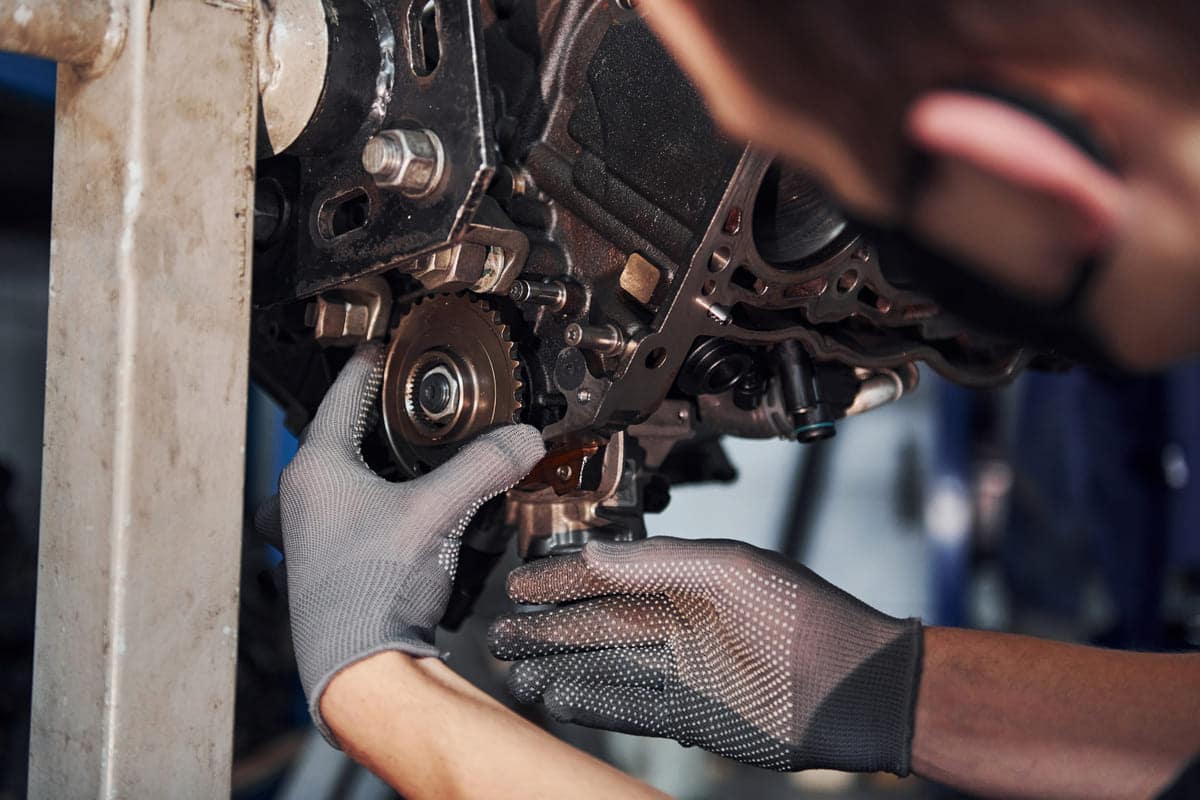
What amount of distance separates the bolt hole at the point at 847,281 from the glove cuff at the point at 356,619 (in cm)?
54

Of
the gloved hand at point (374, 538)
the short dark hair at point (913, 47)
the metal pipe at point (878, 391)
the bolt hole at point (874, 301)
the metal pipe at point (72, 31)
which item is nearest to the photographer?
the short dark hair at point (913, 47)

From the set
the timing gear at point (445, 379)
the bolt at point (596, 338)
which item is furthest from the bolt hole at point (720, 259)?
the timing gear at point (445, 379)

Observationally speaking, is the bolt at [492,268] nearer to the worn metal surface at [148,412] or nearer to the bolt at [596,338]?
the bolt at [596,338]

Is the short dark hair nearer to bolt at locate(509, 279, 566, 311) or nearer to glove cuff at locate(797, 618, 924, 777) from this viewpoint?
bolt at locate(509, 279, 566, 311)

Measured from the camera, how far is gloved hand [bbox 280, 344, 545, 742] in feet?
3.47

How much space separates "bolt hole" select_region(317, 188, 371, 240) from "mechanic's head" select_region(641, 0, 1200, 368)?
2.02ft

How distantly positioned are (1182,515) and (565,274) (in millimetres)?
2827

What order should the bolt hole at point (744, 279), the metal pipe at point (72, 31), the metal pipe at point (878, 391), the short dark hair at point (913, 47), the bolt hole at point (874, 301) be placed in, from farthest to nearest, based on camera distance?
the metal pipe at point (878, 391) → the bolt hole at point (874, 301) → the bolt hole at point (744, 279) → the metal pipe at point (72, 31) → the short dark hair at point (913, 47)

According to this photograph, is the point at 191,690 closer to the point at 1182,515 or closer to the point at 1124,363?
the point at 1124,363

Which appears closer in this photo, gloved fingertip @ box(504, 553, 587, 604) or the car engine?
the car engine

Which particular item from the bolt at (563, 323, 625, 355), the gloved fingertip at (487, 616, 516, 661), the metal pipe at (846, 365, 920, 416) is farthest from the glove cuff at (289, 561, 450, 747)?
the metal pipe at (846, 365, 920, 416)

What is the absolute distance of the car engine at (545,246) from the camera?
3.36 ft

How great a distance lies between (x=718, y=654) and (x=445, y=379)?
413mm

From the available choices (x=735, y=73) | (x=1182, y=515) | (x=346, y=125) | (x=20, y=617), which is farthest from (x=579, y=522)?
(x=1182, y=515)
